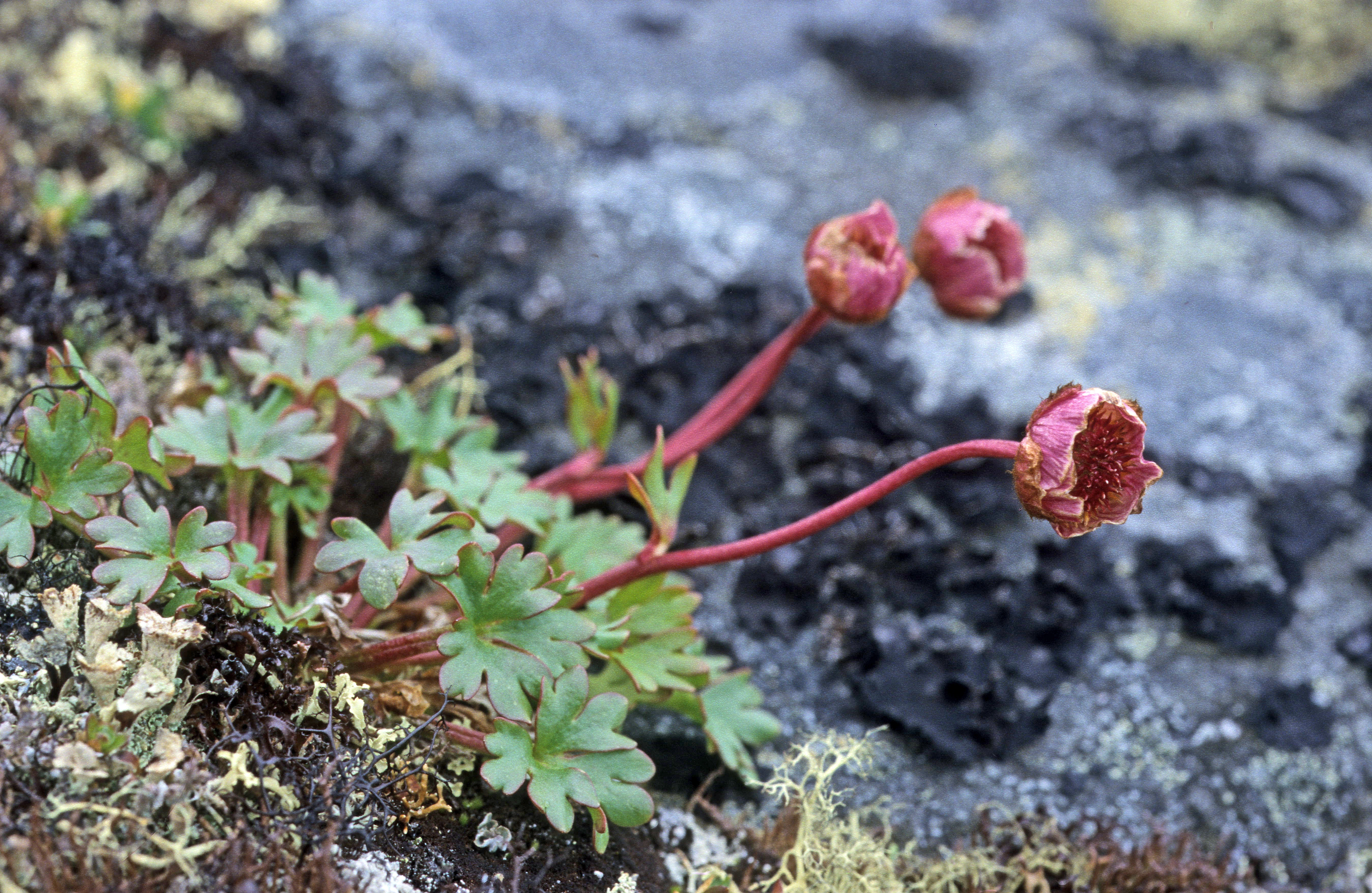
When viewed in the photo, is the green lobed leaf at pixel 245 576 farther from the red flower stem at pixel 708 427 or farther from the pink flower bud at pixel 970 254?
the pink flower bud at pixel 970 254

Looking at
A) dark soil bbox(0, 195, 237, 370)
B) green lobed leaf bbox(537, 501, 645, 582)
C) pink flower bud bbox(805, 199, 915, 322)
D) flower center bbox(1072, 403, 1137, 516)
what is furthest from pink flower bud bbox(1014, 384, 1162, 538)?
dark soil bbox(0, 195, 237, 370)

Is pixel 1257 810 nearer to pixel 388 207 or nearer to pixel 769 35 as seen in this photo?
pixel 388 207

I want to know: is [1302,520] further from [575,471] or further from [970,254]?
[575,471]

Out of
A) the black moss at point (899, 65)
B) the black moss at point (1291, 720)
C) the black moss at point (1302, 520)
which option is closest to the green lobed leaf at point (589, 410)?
the black moss at point (1291, 720)

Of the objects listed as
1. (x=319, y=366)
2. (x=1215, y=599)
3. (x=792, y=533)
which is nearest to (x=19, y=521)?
(x=319, y=366)

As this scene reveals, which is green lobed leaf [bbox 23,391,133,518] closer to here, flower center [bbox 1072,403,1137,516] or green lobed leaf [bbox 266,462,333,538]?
green lobed leaf [bbox 266,462,333,538]
